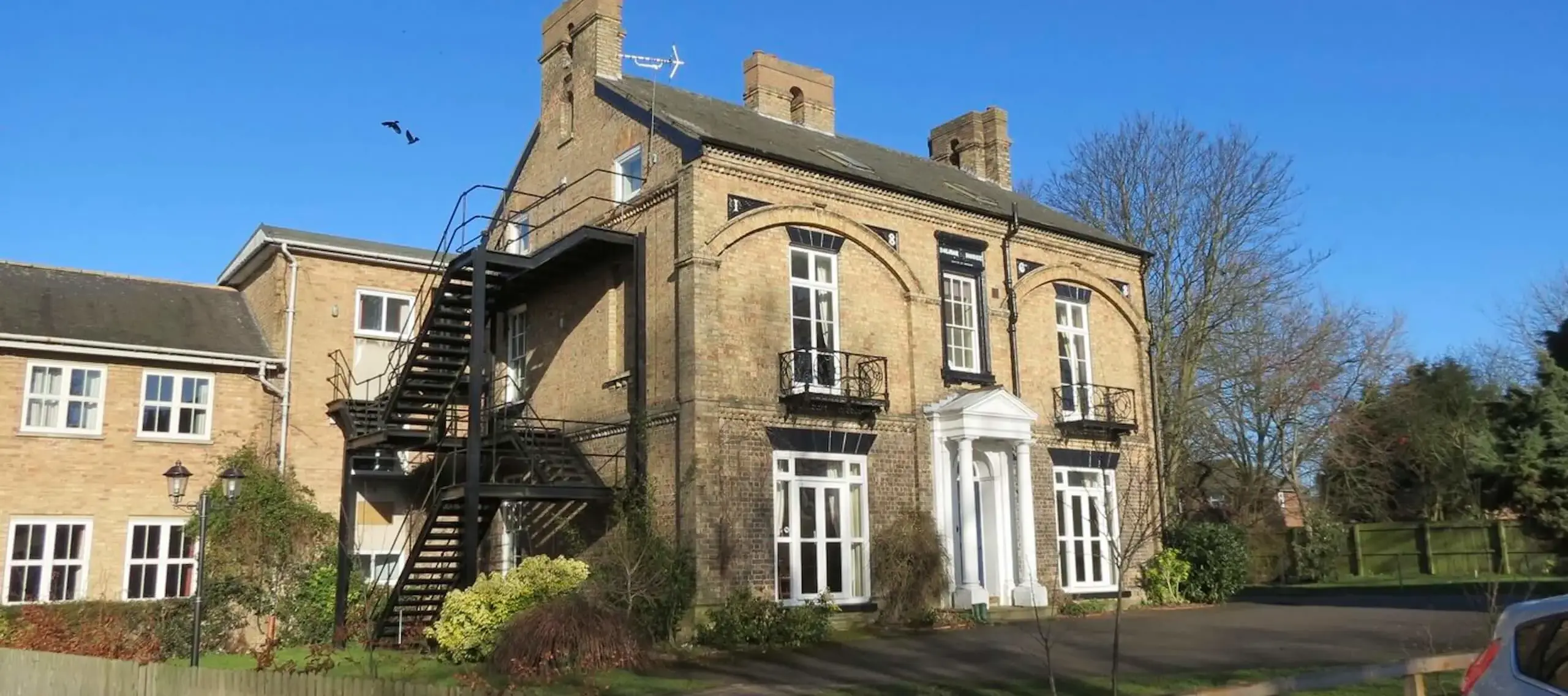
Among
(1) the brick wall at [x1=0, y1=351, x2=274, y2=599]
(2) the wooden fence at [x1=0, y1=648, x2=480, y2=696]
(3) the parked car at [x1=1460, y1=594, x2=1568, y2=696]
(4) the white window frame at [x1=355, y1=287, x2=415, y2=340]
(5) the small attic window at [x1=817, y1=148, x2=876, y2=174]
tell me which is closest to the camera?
(3) the parked car at [x1=1460, y1=594, x2=1568, y2=696]

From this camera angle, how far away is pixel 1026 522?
20.3 m

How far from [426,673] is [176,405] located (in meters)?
10.7

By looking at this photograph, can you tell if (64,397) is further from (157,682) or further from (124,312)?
(157,682)

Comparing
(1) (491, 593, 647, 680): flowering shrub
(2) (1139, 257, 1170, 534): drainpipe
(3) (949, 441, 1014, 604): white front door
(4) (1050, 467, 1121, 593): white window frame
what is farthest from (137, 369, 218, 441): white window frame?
(2) (1139, 257, 1170, 534): drainpipe

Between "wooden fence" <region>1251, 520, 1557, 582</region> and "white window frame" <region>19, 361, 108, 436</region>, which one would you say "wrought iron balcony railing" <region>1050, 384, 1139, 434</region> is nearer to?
"wooden fence" <region>1251, 520, 1557, 582</region>

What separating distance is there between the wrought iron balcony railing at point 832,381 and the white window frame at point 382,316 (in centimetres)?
928

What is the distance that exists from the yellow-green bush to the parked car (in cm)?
1071

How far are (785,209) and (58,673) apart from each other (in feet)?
37.4

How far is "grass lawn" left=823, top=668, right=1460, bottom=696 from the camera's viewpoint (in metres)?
10.7

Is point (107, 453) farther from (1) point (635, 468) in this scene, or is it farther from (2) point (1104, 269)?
(2) point (1104, 269)

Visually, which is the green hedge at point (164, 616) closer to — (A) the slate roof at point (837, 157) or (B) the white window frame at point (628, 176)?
(B) the white window frame at point (628, 176)

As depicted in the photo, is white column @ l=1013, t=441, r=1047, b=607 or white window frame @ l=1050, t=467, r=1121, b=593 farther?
white window frame @ l=1050, t=467, r=1121, b=593

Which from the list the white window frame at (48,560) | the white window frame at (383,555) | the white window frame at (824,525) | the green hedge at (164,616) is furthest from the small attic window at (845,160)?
the white window frame at (48,560)

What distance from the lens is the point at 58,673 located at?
39.9 feet
